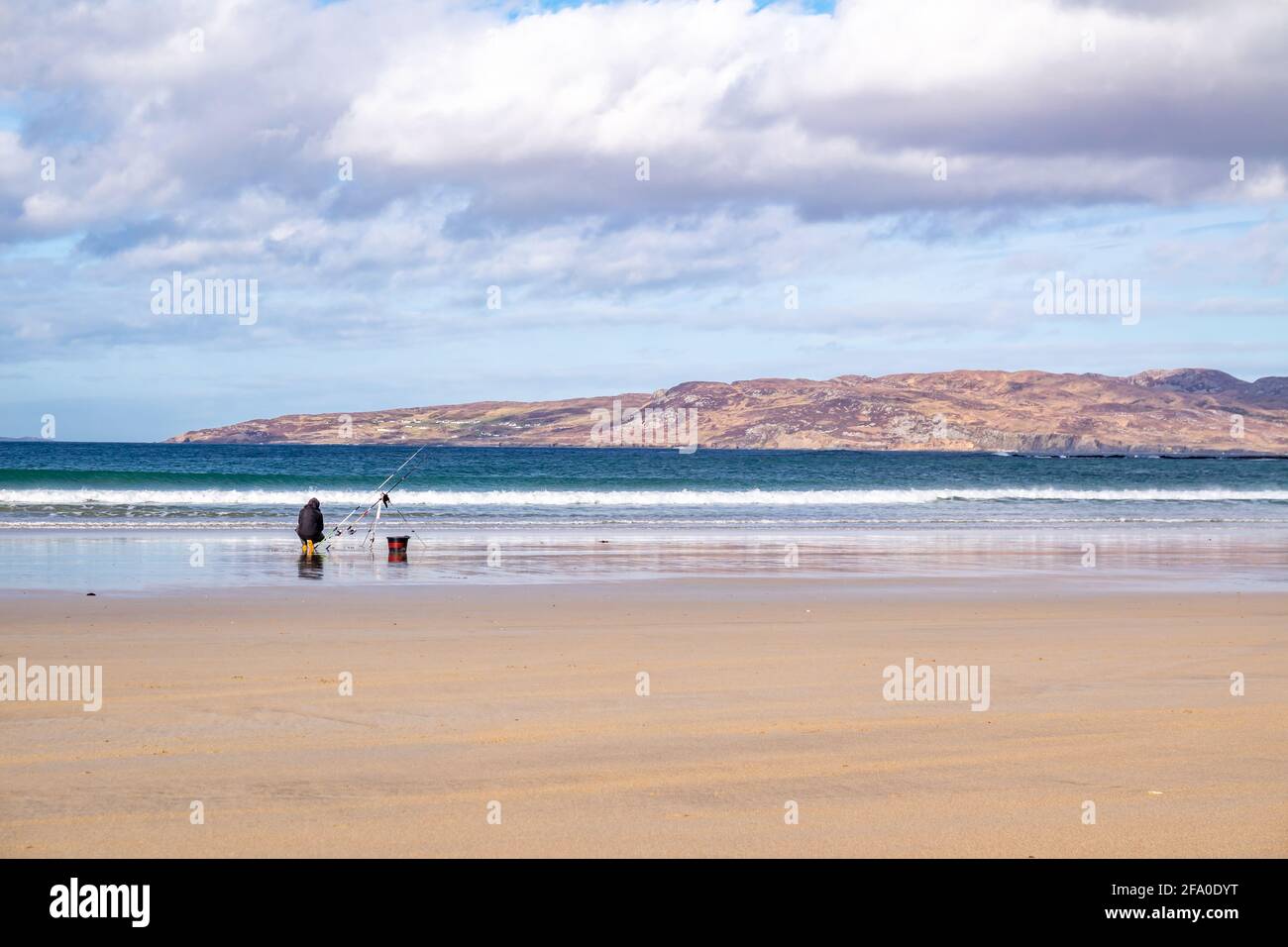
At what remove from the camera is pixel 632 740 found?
6707 mm

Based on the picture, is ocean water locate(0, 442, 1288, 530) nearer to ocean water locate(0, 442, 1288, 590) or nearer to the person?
ocean water locate(0, 442, 1288, 590)

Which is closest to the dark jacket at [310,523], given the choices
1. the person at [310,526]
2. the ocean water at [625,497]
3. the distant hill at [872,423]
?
the person at [310,526]

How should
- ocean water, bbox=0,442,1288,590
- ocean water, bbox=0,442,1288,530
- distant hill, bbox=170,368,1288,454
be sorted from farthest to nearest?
distant hill, bbox=170,368,1288,454 → ocean water, bbox=0,442,1288,530 → ocean water, bbox=0,442,1288,590

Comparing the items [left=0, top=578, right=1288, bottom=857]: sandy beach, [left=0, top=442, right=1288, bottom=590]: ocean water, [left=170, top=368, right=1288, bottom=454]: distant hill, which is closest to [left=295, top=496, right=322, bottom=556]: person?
[left=0, top=442, right=1288, bottom=590]: ocean water

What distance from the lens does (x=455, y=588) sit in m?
14.8

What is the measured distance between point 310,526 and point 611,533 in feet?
30.7

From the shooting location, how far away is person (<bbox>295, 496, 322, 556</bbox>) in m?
19.1

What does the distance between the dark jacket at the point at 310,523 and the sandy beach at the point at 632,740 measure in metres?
7.17

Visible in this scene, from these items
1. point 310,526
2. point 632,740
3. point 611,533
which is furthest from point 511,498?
point 632,740

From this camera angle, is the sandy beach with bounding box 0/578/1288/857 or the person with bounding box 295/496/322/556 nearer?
the sandy beach with bounding box 0/578/1288/857

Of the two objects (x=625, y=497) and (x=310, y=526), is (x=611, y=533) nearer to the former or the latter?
(x=310, y=526)
